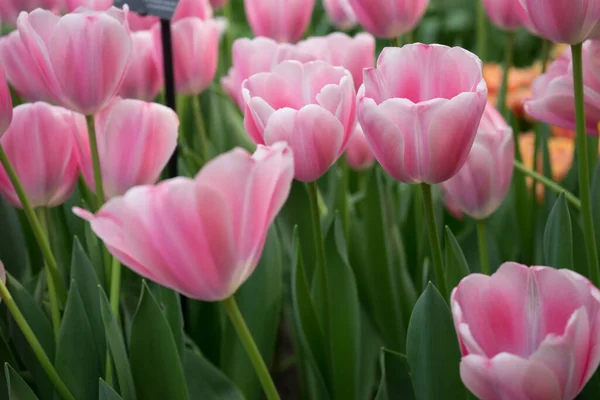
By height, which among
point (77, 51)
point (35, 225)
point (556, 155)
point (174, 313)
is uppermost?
point (77, 51)

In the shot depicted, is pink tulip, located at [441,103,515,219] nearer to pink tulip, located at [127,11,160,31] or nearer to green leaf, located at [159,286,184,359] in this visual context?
green leaf, located at [159,286,184,359]

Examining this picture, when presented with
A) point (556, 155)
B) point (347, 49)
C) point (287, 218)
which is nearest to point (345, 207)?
point (287, 218)

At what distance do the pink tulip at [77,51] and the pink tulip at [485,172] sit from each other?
28 centimetres

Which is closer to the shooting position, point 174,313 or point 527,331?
point 527,331

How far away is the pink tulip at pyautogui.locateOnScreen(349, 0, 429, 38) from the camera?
0.67 metres

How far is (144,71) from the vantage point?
32.0 inches

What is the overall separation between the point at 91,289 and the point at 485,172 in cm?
34

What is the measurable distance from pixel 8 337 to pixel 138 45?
1.06 feet

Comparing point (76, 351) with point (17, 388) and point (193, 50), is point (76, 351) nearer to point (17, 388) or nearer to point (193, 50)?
point (17, 388)

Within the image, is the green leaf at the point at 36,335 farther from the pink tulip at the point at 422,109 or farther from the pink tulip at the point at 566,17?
the pink tulip at the point at 566,17

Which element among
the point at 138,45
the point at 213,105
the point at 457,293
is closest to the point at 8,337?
the point at 138,45

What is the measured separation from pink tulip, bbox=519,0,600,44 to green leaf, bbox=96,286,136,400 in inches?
13.6

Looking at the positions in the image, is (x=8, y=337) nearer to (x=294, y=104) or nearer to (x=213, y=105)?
(x=294, y=104)

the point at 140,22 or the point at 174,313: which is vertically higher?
the point at 140,22
